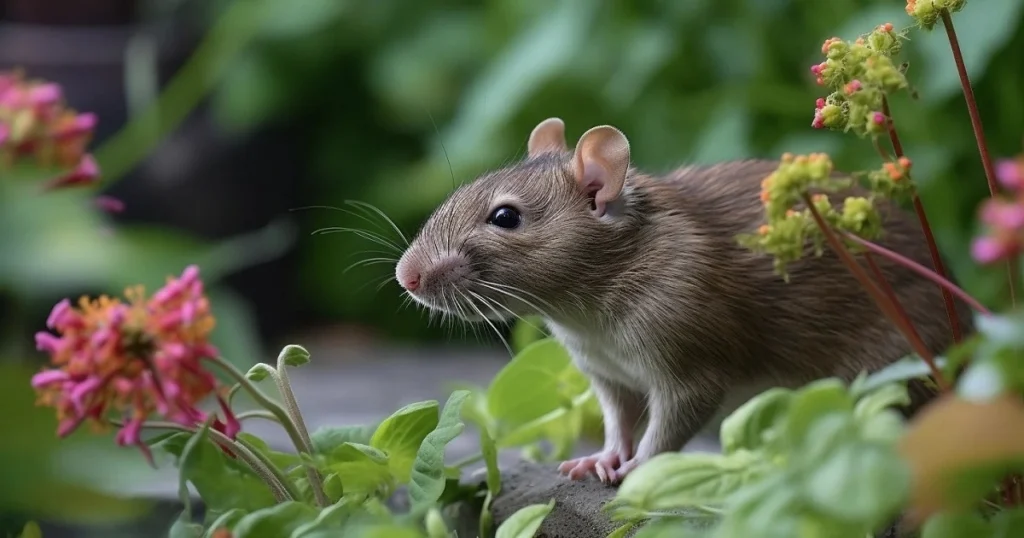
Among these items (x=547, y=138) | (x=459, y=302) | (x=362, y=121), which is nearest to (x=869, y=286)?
(x=459, y=302)

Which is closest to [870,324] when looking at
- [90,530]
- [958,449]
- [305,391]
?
[958,449]

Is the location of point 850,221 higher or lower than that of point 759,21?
lower

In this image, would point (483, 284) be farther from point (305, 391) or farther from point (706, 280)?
Result: point (305, 391)

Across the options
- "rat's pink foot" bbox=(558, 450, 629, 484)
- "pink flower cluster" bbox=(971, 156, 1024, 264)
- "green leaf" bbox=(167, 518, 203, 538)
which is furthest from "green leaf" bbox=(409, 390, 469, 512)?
"pink flower cluster" bbox=(971, 156, 1024, 264)

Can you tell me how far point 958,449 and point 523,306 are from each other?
129 centimetres

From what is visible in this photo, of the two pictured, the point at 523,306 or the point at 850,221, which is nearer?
the point at 850,221

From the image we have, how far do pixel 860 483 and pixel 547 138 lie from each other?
1710 millimetres

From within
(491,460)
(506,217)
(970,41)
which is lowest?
(491,460)

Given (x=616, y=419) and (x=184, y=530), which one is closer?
(x=184, y=530)

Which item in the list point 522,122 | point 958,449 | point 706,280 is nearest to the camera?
point 958,449

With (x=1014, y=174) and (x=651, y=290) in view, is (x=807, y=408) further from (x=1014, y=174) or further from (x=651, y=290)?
(x=651, y=290)

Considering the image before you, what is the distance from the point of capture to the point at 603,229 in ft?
7.41

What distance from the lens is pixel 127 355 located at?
1.39 metres

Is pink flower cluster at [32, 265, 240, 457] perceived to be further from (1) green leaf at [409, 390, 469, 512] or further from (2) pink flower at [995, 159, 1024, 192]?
(2) pink flower at [995, 159, 1024, 192]
